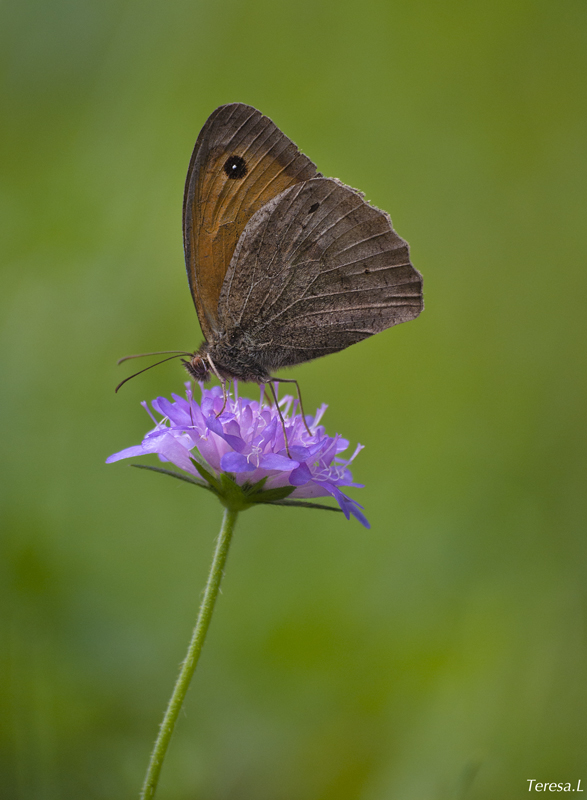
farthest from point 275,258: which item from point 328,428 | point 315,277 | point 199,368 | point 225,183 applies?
point 328,428

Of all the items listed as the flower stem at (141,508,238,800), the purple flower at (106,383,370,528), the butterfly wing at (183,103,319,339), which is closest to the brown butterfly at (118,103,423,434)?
the butterfly wing at (183,103,319,339)

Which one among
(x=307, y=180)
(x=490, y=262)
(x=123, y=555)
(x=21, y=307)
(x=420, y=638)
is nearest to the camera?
(x=307, y=180)

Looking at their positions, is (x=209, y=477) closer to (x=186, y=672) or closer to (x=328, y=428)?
(x=186, y=672)

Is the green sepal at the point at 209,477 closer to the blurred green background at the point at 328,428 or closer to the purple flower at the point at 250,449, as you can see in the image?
the purple flower at the point at 250,449

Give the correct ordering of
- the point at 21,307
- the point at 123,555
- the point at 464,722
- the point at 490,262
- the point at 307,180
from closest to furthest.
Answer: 1. the point at 307,180
2. the point at 464,722
3. the point at 123,555
4. the point at 21,307
5. the point at 490,262

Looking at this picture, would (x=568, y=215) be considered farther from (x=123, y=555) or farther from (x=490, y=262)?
(x=123, y=555)

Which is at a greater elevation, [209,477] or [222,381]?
Result: [222,381]

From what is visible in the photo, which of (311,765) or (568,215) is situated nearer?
(311,765)

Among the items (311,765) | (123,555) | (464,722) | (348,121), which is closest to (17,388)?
(123,555)
